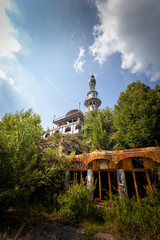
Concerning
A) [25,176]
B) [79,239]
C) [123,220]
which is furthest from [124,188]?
[25,176]

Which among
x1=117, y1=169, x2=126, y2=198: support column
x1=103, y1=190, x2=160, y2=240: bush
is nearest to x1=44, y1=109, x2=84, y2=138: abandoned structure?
x1=117, y1=169, x2=126, y2=198: support column

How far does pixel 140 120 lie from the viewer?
432 inches

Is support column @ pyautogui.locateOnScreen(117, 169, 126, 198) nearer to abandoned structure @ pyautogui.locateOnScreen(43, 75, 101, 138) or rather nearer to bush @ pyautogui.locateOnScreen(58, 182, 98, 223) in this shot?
bush @ pyautogui.locateOnScreen(58, 182, 98, 223)

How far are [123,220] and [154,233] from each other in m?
1.19

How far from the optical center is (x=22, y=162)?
584cm

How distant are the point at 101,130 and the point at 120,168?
9.19m

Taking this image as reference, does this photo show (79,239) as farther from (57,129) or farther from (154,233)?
(57,129)

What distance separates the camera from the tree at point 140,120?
10.6 meters

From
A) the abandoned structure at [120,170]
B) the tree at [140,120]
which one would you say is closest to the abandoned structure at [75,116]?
the tree at [140,120]

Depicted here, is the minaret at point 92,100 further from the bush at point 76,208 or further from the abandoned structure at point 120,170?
the bush at point 76,208

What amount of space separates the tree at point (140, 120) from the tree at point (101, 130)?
1.87 meters

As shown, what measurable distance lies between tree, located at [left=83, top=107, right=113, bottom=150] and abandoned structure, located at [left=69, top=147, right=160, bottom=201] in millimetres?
6544

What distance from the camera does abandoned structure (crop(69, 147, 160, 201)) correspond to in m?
6.52

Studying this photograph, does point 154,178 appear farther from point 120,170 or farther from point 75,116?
point 75,116
